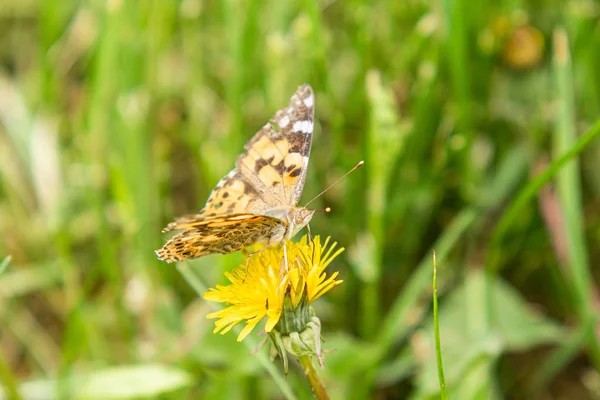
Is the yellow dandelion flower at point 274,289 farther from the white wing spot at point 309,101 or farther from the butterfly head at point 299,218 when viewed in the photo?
the white wing spot at point 309,101

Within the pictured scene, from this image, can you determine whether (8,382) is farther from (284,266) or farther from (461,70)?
(461,70)

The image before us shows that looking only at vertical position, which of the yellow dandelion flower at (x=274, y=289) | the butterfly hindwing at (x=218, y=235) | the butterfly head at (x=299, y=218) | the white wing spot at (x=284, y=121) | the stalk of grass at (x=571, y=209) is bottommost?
the stalk of grass at (x=571, y=209)

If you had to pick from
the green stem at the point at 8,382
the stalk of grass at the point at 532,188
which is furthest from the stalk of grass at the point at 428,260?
the green stem at the point at 8,382

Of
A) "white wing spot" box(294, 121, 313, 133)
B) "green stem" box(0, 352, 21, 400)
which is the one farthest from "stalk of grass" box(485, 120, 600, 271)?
"green stem" box(0, 352, 21, 400)

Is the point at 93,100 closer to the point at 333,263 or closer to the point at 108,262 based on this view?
the point at 108,262

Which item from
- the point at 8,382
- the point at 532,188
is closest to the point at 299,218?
the point at 532,188

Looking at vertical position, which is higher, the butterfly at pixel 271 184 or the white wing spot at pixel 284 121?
the white wing spot at pixel 284 121
